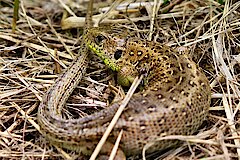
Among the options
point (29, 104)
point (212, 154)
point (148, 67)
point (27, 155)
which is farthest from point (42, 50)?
point (212, 154)

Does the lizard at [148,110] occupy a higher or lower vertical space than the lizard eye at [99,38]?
lower

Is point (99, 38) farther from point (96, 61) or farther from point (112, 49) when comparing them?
point (96, 61)

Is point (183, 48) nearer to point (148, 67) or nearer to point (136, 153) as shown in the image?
point (148, 67)

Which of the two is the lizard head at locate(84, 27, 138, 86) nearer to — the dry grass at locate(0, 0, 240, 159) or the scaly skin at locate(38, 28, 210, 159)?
the dry grass at locate(0, 0, 240, 159)

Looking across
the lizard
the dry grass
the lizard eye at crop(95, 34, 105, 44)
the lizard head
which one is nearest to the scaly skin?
the lizard

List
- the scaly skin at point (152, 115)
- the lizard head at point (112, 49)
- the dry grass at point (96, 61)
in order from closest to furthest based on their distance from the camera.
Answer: the scaly skin at point (152, 115) → the dry grass at point (96, 61) → the lizard head at point (112, 49)

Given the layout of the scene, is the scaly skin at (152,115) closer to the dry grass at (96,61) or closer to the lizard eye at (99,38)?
the dry grass at (96,61)

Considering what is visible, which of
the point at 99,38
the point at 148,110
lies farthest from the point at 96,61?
the point at 148,110

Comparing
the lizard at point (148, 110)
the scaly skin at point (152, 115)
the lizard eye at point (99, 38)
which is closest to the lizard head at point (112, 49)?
the lizard eye at point (99, 38)
